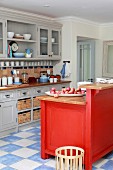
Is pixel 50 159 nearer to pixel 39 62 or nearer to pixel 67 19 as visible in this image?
pixel 39 62

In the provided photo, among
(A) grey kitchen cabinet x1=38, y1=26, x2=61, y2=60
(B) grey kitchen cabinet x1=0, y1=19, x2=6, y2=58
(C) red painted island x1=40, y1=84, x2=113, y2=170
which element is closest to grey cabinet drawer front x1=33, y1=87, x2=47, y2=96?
(A) grey kitchen cabinet x1=38, y1=26, x2=61, y2=60

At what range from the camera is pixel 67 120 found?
3.48m

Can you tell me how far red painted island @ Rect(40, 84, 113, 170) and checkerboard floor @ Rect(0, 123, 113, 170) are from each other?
12cm

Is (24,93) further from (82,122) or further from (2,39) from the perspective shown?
(82,122)

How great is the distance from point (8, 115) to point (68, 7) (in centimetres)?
254

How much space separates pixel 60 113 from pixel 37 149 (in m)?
0.93

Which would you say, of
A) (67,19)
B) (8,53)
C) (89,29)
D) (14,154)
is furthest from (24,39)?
(14,154)

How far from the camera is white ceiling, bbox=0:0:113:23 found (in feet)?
16.0

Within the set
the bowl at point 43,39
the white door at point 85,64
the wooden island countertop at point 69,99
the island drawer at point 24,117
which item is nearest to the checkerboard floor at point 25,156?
the island drawer at point 24,117

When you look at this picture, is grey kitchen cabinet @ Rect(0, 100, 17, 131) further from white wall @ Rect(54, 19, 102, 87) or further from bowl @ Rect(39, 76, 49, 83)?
white wall @ Rect(54, 19, 102, 87)

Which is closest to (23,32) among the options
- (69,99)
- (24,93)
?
(24,93)

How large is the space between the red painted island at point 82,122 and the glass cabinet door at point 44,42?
264 cm

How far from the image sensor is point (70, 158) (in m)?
2.95

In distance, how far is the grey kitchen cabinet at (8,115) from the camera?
4.81 metres
